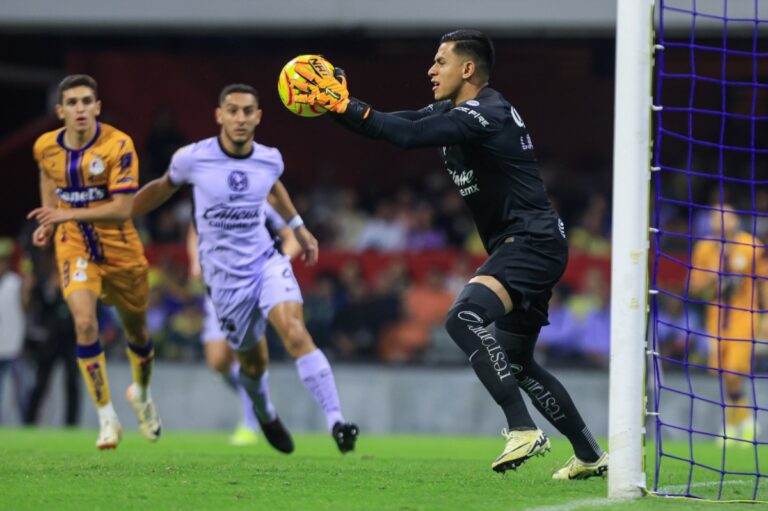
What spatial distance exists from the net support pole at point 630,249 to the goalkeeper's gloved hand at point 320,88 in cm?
142

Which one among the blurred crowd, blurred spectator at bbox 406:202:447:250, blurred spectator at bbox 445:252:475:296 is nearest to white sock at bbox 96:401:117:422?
the blurred crowd

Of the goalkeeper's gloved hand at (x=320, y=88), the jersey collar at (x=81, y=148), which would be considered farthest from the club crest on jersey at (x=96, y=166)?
the goalkeeper's gloved hand at (x=320, y=88)

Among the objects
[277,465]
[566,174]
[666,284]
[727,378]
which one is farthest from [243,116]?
[566,174]

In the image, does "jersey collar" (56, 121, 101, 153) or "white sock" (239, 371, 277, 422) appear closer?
"jersey collar" (56, 121, 101, 153)

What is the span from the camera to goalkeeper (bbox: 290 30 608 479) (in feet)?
21.9

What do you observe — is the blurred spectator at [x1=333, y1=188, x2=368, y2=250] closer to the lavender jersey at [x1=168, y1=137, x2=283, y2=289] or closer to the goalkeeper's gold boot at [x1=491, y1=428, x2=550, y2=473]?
the lavender jersey at [x1=168, y1=137, x2=283, y2=289]

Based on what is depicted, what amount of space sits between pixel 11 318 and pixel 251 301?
29.2 feet

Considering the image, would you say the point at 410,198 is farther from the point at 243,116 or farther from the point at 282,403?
the point at 243,116

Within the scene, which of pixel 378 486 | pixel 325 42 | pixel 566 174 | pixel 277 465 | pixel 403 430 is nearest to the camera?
pixel 378 486

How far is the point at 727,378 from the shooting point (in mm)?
14836

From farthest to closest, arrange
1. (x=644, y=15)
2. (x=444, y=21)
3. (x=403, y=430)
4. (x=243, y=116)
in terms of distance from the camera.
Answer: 1. (x=444, y=21)
2. (x=403, y=430)
3. (x=243, y=116)
4. (x=644, y=15)

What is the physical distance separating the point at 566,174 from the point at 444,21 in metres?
3.20

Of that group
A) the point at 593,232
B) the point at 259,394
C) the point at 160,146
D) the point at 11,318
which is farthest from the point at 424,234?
the point at 259,394

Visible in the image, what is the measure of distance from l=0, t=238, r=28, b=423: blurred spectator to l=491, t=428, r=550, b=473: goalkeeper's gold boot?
12135 millimetres
